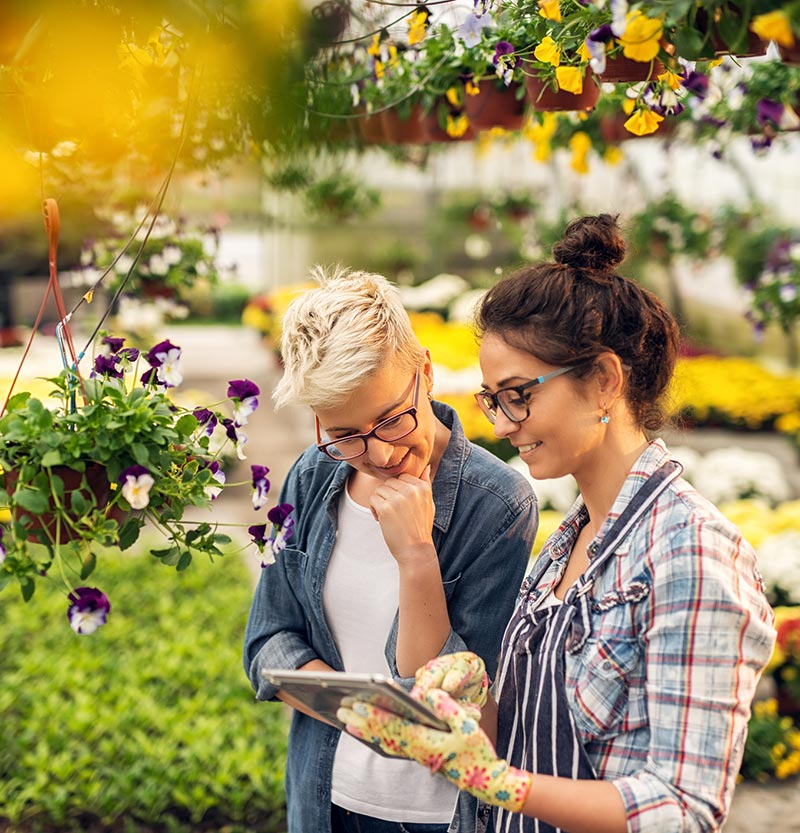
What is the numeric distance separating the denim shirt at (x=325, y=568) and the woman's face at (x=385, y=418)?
10 centimetres

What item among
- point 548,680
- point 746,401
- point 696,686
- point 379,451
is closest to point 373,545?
point 379,451

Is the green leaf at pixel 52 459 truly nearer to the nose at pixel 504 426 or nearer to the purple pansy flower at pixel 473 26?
the nose at pixel 504 426

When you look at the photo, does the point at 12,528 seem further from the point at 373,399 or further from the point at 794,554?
the point at 794,554

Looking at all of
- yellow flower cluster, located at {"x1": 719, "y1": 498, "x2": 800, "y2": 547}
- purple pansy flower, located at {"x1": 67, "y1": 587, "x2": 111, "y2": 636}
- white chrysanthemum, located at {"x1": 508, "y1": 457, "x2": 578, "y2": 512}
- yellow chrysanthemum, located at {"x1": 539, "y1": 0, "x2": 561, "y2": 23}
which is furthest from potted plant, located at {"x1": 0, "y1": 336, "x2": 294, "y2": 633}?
white chrysanthemum, located at {"x1": 508, "y1": 457, "x2": 578, "y2": 512}

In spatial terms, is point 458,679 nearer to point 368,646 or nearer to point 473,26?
point 368,646

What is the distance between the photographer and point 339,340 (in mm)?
1498

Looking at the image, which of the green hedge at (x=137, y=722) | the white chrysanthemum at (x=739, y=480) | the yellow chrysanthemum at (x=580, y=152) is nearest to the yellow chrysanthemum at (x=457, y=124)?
the yellow chrysanthemum at (x=580, y=152)

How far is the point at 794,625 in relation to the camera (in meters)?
3.56

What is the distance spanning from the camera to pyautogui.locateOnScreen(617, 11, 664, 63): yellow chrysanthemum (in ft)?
3.60

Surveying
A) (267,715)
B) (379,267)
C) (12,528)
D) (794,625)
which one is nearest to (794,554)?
(794,625)

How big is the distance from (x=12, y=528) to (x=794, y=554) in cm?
334

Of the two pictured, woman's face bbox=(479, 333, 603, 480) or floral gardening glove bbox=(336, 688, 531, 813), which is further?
woman's face bbox=(479, 333, 603, 480)

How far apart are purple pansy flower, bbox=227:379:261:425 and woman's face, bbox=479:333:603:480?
0.41 m

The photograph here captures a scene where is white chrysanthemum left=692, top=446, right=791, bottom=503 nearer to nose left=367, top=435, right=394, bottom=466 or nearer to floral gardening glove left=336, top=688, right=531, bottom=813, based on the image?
nose left=367, top=435, right=394, bottom=466
